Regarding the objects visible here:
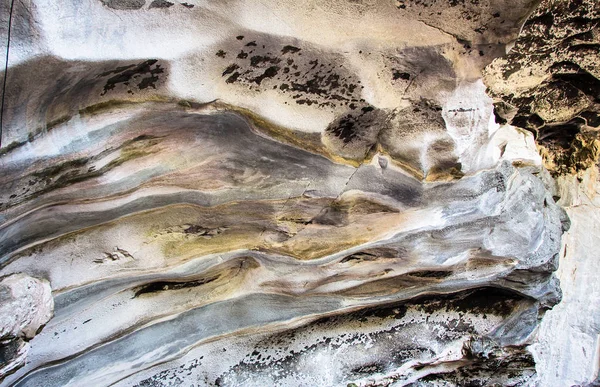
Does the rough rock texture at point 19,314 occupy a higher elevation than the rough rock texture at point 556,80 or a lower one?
lower

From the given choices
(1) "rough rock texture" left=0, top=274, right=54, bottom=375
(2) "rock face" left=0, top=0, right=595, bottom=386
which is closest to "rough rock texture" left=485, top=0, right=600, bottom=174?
(2) "rock face" left=0, top=0, right=595, bottom=386

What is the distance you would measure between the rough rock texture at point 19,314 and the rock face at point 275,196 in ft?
0.04

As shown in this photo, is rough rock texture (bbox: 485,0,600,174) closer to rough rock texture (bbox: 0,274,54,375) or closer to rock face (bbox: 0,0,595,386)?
rock face (bbox: 0,0,595,386)

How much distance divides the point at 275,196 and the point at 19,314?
2.34 ft

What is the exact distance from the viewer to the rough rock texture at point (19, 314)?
118 centimetres

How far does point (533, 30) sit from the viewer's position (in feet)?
Result: 3.96

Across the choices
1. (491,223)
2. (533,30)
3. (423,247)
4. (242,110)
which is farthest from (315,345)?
(533,30)

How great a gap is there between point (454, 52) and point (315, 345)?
113 cm

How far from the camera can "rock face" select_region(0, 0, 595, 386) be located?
43.1 inches

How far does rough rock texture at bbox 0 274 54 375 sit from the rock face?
11mm

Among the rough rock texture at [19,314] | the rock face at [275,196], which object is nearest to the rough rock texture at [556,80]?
the rock face at [275,196]

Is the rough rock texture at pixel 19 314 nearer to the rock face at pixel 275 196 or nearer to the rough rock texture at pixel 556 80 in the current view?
the rock face at pixel 275 196

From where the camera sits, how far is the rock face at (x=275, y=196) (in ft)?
3.59

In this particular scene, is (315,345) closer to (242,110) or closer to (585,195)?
(242,110)
